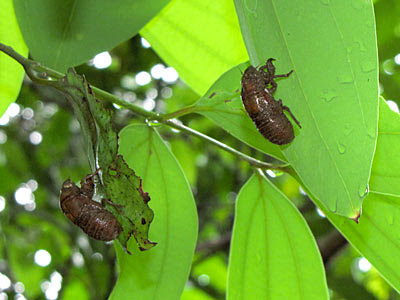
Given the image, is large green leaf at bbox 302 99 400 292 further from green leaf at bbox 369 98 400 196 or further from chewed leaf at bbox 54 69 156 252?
chewed leaf at bbox 54 69 156 252

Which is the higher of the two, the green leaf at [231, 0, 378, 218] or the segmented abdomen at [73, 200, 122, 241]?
the green leaf at [231, 0, 378, 218]

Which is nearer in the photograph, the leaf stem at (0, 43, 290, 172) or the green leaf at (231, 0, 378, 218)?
the green leaf at (231, 0, 378, 218)

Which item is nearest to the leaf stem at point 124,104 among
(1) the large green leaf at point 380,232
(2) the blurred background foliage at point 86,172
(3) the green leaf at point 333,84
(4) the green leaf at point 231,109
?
(4) the green leaf at point 231,109

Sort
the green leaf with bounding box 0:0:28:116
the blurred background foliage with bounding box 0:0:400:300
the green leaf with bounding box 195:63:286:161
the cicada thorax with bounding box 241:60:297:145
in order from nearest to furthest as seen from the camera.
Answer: the cicada thorax with bounding box 241:60:297:145
the green leaf with bounding box 195:63:286:161
the green leaf with bounding box 0:0:28:116
the blurred background foliage with bounding box 0:0:400:300

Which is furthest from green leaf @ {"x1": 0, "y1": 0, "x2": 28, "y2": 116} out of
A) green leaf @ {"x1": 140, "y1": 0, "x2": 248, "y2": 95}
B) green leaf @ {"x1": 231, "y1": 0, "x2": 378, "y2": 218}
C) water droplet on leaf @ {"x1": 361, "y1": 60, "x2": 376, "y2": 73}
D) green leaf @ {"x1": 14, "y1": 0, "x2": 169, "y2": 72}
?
water droplet on leaf @ {"x1": 361, "y1": 60, "x2": 376, "y2": 73}

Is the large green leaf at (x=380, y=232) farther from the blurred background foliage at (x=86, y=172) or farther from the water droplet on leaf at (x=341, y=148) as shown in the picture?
the blurred background foliage at (x=86, y=172)

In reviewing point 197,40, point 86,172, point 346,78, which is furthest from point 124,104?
point 86,172
